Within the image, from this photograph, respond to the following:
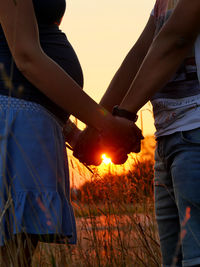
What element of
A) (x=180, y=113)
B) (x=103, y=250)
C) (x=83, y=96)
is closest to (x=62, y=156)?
(x=83, y=96)

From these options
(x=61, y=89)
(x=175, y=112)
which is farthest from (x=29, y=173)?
(x=175, y=112)

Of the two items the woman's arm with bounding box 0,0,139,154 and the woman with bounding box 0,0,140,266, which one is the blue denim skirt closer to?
the woman with bounding box 0,0,140,266

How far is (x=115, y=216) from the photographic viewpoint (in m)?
2.54

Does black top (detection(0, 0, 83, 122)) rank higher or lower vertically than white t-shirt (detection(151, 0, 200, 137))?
higher

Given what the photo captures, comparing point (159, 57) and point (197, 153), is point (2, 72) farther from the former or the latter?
point (197, 153)

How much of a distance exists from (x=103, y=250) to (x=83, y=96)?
1.23 meters

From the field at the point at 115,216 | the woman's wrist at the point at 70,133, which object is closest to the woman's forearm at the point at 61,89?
the woman's wrist at the point at 70,133

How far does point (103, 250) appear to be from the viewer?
2469 millimetres

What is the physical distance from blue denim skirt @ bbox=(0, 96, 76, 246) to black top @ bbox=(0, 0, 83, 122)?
39mm

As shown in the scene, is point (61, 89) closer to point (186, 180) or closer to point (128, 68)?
point (128, 68)

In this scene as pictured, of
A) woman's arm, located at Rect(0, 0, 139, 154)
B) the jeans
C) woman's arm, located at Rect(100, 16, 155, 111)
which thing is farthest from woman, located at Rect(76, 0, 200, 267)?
woman's arm, located at Rect(100, 16, 155, 111)

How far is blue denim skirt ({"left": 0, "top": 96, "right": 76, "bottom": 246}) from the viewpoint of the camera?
155cm

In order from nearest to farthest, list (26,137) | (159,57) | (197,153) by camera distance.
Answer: (197,153) < (159,57) < (26,137)

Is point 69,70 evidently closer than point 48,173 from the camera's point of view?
No
